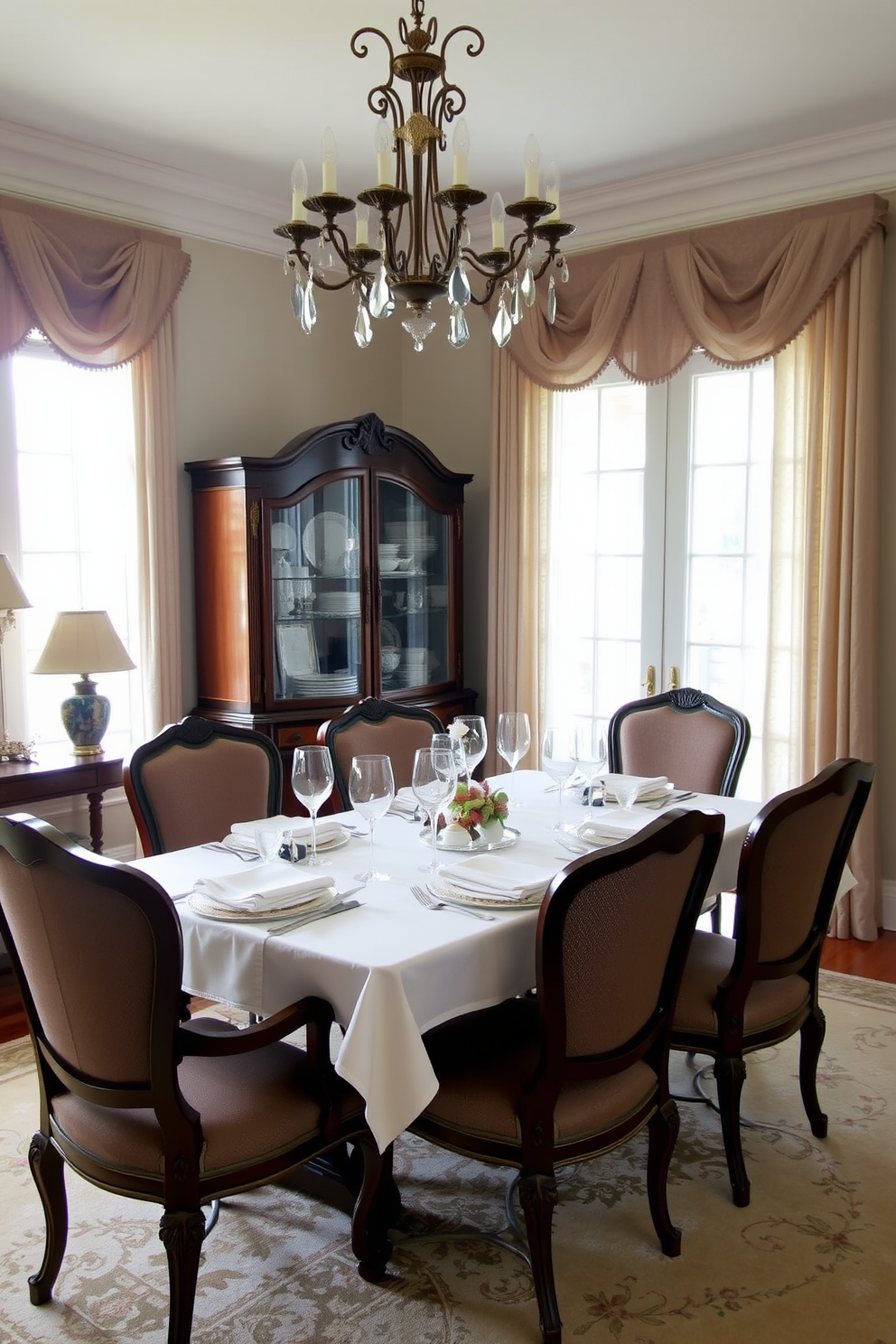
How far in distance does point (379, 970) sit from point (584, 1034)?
40 centimetres

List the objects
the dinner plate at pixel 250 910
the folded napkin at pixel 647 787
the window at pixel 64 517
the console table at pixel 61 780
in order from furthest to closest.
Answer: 1. the window at pixel 64 517
2. the console table at pixel 61 780
3. the folded napkin at pixel 647 787
4. the dinner plate at pixel 250 910

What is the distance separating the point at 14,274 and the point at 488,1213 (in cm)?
329

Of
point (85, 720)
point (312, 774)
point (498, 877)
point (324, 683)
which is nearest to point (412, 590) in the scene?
point (324, 683)

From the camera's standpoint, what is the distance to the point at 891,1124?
9.27ft

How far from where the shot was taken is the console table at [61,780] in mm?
3629

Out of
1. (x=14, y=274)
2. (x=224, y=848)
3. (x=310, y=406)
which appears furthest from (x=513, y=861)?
(x=310, y=406)

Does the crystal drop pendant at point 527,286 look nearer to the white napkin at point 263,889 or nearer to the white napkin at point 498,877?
the white napkin at point 498,877

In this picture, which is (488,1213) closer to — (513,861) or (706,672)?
(513,861)

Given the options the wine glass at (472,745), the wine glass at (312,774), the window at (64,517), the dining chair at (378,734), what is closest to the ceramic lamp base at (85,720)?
the window at (64,517)

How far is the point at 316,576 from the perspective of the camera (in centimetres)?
455

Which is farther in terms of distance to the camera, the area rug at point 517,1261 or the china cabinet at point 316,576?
the china cabinet at point 316,576

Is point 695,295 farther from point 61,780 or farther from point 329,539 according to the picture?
point 61,780

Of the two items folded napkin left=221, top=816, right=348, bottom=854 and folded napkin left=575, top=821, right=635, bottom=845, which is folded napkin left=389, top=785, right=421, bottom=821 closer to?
folded napkin left=221, top=816, right=348, bottom=854

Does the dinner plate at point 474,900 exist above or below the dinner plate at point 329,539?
below
